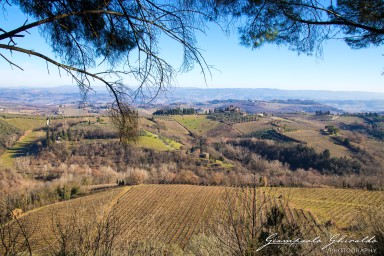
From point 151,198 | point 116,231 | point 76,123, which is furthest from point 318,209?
point 76,123

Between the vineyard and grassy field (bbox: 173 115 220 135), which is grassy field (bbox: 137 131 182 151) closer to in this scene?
grassy field (bbox: 173 115 220 135)

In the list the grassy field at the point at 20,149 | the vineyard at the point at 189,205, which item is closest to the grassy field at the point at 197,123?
the grassy field at the point at 20,149

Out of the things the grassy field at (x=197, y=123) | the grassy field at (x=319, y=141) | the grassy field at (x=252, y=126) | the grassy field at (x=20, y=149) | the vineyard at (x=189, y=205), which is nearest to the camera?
the vineyard at (x=189, y=205)

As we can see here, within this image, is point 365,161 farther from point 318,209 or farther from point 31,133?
point 31,133

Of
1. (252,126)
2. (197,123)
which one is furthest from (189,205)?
Answer: (197,123)

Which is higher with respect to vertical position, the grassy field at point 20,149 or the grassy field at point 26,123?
the grassy field at point 26,123

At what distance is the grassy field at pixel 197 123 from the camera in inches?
3713

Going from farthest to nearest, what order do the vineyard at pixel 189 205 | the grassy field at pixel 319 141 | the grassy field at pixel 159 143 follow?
the grassy field at pixel 159 143, the grassy field at pixel 319 141, the vineyard at pixel 189 205

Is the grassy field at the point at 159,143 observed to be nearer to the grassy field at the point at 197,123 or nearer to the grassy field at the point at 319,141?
the grassy field at the point at 197,123

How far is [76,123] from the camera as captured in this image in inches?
3228

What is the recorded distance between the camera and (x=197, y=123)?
9975 centimetres

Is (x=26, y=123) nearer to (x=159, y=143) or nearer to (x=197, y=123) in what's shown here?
(x=159, y=143)

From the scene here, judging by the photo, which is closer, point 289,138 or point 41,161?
point 41,161

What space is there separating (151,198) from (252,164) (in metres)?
31.8
